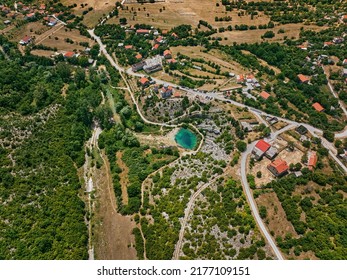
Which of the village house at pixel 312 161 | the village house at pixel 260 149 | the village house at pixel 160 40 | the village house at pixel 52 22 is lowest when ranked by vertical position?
the village house at pixel 312 161

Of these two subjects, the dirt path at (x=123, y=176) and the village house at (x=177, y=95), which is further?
the village house at (x=177, y=95)

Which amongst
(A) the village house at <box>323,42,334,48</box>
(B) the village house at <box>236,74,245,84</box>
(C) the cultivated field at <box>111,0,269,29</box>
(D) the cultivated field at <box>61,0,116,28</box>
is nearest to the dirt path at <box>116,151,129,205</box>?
(B) the village house at <box>236,74,245,84</box>

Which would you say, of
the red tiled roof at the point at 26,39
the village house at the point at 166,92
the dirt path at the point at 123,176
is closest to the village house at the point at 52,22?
the red tiled roof at the point at 26,39

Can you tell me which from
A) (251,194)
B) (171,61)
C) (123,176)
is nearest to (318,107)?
(251,194)

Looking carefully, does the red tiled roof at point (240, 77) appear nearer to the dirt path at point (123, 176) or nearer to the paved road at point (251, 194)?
the paved road at point (251, 194)

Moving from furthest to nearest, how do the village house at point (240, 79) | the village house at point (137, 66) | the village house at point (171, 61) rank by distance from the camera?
the village house at point (171, 61)
the village house at point (137, 66)
the village house at point (240, 79)

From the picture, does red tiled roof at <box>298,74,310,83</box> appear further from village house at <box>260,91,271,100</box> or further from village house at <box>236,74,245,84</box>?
village house at <box>236,74,245,84</box>
